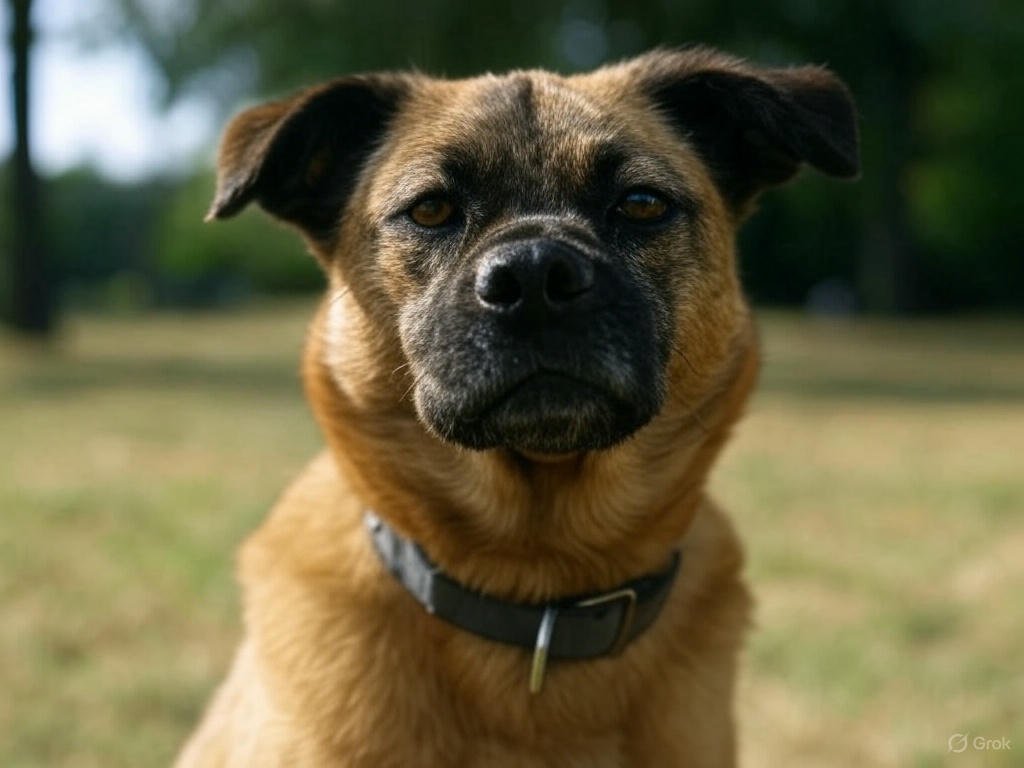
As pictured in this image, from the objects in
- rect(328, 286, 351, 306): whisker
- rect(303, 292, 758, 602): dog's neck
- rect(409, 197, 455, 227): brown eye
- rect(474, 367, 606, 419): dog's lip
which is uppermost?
rect(409, 197, 455, 227): brown eye

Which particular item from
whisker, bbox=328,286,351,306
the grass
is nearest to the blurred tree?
the grass

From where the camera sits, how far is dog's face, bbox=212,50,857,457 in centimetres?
245

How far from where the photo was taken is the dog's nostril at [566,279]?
235 centimetres

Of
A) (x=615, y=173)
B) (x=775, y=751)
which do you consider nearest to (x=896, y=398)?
(x=775, y=751)

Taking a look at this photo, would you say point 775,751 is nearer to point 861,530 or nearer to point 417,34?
point 861,530

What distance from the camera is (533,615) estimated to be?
2686 mm

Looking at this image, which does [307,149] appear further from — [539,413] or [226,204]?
[539,413]

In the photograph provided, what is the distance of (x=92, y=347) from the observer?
17.6 m

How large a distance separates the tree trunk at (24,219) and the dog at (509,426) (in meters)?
A: 15.3

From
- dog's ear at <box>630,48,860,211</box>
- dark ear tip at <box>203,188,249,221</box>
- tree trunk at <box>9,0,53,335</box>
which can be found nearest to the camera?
dark ear tip at <box>203,188,249,221</box>

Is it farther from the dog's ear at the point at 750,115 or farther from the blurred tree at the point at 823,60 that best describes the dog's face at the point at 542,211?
the blurred tree at the point at 823,60

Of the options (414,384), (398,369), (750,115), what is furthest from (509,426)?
(750,115)

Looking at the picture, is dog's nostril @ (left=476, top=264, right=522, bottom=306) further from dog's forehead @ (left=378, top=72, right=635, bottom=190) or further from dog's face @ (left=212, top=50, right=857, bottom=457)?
dog's forehead @ (left=378, top=72, right=635, bottom=190)

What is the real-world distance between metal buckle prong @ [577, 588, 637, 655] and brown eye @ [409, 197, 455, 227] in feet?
3.12
